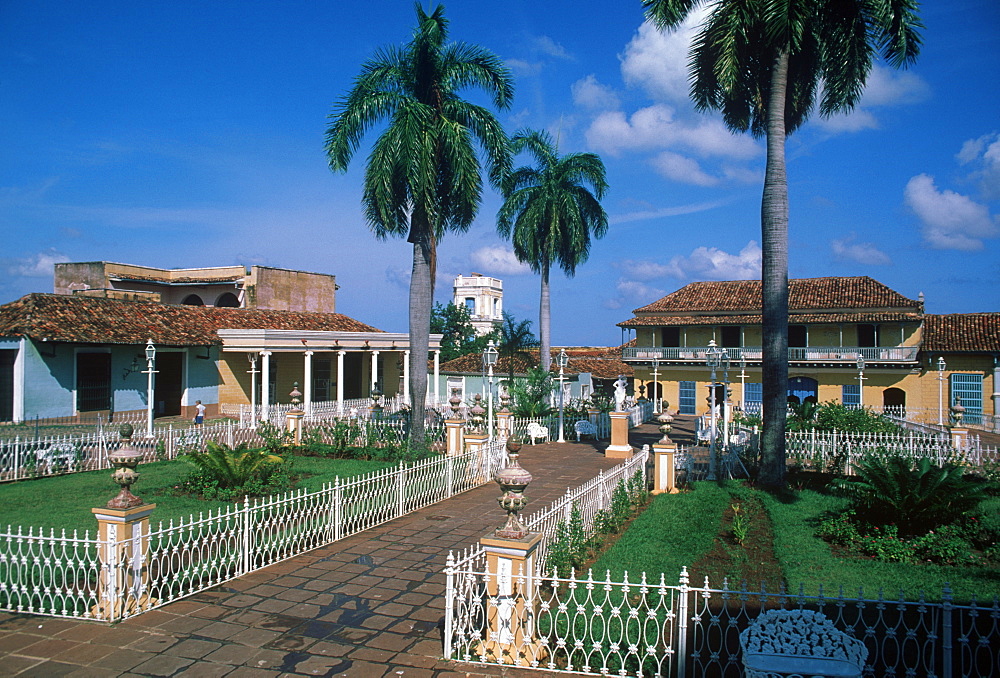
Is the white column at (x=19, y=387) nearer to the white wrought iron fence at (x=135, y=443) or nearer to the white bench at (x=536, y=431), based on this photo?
the white wrought iron fence at (x=135, y=443)

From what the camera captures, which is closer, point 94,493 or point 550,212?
point 94,493

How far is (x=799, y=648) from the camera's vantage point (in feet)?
12.7

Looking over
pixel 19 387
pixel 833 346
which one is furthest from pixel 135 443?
Answer: pixel 833 346

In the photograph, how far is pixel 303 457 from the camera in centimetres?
1571

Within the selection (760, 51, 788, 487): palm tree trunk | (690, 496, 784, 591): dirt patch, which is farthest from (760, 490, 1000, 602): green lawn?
(760, 51, 788, 487): palm tree trunk

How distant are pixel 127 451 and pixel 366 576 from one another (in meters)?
2.78

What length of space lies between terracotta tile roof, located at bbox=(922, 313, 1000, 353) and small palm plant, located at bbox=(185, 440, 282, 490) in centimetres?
3033

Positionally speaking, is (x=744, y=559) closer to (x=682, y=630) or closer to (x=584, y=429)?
(x=682, y=630)

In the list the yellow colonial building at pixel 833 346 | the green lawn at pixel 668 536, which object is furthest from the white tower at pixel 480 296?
the green lawn at pixel 668 536

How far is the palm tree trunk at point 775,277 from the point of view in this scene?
469 inches

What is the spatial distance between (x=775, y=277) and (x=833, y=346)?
2334 centimetres

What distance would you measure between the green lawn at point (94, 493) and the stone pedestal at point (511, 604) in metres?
4.47

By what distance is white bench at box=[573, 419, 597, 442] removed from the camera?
794 inches

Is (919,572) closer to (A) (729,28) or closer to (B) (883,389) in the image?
(A) (729,28)
